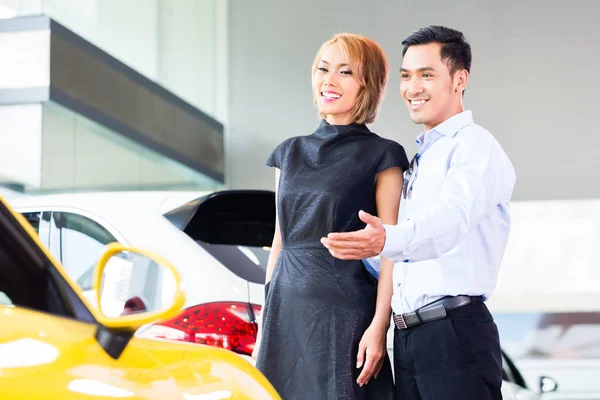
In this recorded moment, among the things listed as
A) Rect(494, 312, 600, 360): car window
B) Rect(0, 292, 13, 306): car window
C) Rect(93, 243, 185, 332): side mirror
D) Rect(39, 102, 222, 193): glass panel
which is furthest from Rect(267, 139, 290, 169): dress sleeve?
Rect(494, 312, 600, 360): car window

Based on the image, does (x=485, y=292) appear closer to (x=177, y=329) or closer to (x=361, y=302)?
(x=361, y=302)

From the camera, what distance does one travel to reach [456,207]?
214 cm

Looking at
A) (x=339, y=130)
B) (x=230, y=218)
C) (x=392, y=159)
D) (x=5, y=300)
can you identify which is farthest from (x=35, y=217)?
(x=5, y=300)

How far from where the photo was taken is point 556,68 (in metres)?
12.8

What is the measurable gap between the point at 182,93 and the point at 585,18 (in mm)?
5382

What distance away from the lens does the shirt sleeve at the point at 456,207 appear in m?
2.07

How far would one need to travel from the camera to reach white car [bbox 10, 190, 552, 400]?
2.95 m

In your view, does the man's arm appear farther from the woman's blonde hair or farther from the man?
the woman's blonde hair

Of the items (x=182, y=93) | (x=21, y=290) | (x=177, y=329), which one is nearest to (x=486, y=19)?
(x=182, y=93)

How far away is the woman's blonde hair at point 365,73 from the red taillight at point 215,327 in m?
0.73

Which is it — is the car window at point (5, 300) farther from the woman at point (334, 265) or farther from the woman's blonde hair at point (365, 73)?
the woman's blonde hair at point (365, 73)

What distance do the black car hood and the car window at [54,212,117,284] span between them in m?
0.25

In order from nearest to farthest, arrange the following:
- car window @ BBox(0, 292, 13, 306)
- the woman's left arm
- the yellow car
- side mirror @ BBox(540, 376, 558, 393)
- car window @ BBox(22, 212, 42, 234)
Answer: the yellow car, car window @ BBox(0, 292, 13, 306), the woman's left arm, car window @ BBox(22, 212, 42, 234), side mirror @ BBox(540, 376, 558, 393)

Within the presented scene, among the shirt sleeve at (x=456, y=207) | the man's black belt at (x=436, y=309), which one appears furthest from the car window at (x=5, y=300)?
the man's black belt at (x=436, y=309)
